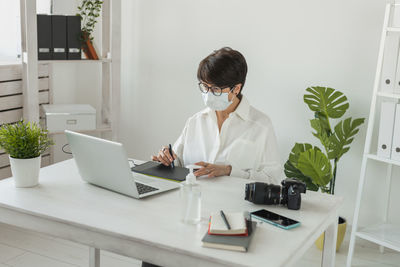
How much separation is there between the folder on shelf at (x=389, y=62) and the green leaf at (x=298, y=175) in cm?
69

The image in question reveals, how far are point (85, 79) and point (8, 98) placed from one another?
2.64 ft

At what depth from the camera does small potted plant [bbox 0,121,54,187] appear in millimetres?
1916

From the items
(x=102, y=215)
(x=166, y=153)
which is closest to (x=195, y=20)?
(x=166, y=153)

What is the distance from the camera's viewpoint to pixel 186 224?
5.36 feet

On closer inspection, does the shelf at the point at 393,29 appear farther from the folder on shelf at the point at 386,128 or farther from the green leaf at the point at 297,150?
the green leaf at the point at 297,150

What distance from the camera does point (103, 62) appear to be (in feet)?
12.3

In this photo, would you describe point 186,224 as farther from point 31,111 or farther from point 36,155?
point 31,111

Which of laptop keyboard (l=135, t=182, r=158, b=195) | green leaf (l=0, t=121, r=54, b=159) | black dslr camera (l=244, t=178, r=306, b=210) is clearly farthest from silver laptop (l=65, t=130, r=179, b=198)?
black dslr camera (l=244, t=178, r=306, b=210)

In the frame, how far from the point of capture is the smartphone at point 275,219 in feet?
5.37

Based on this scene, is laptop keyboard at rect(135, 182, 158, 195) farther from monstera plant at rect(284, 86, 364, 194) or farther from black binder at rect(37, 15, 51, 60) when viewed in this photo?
black binder at rect(37, 15, 51, 60)

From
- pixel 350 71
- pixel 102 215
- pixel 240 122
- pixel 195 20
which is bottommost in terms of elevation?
pixel 102 215

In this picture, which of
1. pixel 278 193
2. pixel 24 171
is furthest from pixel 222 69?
pixel 24 171

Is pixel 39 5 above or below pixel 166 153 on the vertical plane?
above

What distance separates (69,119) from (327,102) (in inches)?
68.1
